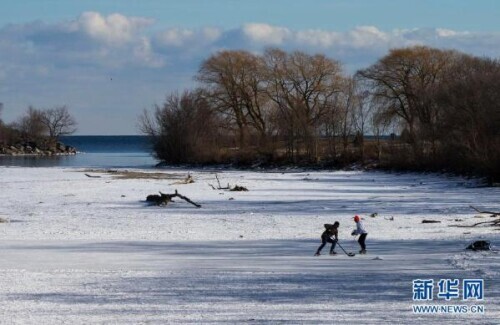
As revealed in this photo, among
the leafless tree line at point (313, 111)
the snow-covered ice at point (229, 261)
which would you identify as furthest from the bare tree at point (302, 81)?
the snow-covered ice at point (229, 261)

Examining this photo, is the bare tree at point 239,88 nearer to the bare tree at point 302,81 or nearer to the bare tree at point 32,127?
the bare tree at point 302,81

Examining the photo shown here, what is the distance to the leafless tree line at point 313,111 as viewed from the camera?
227 ft

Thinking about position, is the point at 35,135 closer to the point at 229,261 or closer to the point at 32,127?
the point at 32,127

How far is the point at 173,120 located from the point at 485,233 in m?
73.4

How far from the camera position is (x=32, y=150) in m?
139

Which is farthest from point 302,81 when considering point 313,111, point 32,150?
point 32,150

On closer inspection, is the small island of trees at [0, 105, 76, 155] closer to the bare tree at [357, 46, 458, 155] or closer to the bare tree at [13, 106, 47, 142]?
the bare tree at [13, 106, 47, 142]

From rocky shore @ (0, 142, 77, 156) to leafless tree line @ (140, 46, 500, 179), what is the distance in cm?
4500

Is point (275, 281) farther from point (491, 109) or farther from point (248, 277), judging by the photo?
point (491, 109)

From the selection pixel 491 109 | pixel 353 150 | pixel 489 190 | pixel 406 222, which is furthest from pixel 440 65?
pixel 406 222

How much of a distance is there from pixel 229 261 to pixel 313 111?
73.4m

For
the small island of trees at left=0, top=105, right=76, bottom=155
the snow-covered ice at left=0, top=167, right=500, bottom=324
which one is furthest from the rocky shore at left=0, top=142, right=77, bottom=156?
the snow-covered ice at left=0, top=167, right=500, bottom=324

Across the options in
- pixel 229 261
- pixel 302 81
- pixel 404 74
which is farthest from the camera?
pixel 302 81

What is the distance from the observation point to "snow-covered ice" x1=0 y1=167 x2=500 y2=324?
38.4ft
